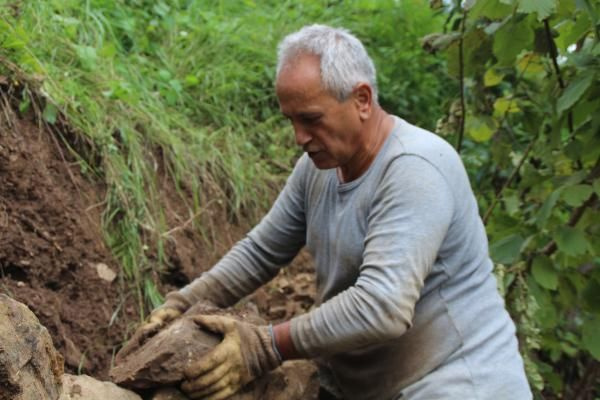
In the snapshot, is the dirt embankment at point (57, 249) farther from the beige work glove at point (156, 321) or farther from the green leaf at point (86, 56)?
the green leaf at point (86, 56)

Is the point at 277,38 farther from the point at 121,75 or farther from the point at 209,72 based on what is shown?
the point at 121,75

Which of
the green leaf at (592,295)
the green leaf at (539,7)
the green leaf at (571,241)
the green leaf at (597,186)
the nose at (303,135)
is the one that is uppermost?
the green leaf at (539,7)

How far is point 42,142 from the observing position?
3883 mm

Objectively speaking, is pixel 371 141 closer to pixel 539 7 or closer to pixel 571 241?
pixel 539 7

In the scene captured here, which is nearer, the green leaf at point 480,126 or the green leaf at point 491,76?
the green leaf at point 491,76

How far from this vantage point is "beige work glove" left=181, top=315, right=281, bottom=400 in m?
2.76

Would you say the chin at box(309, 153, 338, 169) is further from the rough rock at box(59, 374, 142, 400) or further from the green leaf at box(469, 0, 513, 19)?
the rough rock at box(59, 374, 142, 400)

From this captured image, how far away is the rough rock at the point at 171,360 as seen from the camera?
278cm

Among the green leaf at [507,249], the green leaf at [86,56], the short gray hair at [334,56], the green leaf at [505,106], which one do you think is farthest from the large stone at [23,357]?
the green leaf at [505,106]

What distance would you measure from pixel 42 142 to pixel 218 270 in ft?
3.66

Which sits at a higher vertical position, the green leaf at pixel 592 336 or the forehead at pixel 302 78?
the forehead at pixel 302 78

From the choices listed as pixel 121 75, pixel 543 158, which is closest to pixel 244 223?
pixel 121 75

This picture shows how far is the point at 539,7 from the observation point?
2816 mm

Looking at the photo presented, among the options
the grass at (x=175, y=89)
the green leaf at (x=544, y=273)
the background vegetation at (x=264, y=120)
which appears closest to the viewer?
the background vegetation at (x=264, y=120)
